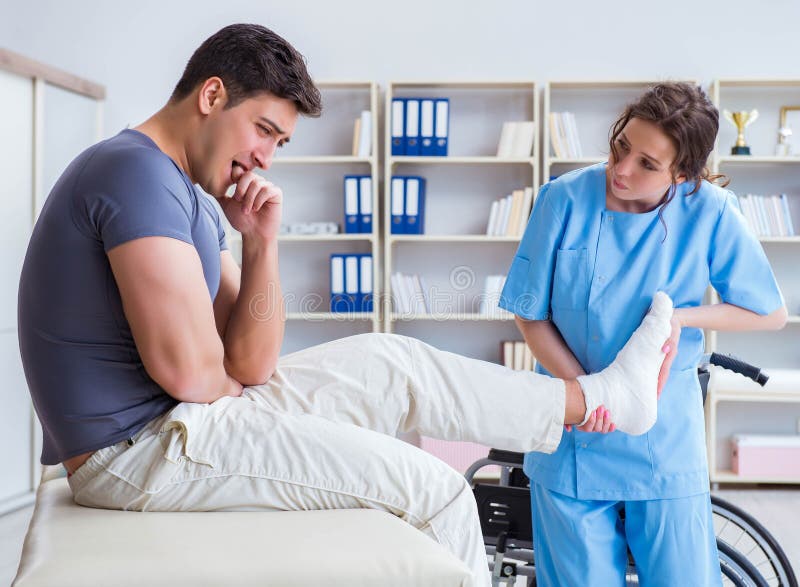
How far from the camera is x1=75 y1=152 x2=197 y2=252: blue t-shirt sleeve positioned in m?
1.06

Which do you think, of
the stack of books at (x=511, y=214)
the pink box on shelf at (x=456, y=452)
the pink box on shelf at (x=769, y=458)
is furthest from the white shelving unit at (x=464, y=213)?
the pink box on shelf at (x=769, y=458)

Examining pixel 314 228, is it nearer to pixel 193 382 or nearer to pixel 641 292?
pixel 641 292

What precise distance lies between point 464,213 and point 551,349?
8.65 ft

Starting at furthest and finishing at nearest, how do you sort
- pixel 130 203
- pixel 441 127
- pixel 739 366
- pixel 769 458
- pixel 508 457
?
1. pixel 441 127
2. pixel 769 458
3. pixel 508 457
4. pixel 739 366
5. pixel 130 203

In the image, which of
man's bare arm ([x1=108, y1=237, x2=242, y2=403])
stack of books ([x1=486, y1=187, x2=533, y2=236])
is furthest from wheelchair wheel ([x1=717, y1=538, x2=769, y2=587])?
stack of books ([x1=486, y1=187, x2=533, y2=236])

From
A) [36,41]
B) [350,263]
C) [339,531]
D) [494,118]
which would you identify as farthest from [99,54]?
[339,531]

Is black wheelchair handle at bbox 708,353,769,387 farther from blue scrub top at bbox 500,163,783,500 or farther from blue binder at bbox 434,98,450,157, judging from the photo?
blue binder at bbox 434,98,450,157

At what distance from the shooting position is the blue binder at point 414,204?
152 inches

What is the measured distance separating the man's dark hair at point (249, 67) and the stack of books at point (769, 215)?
3.08m

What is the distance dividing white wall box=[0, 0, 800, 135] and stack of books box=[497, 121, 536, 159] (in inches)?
13.4

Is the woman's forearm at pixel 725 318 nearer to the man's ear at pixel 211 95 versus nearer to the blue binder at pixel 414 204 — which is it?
the man's ear at pixel 211 95

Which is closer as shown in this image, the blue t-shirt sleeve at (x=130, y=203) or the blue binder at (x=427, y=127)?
the blue t-shirt sleeve at (x=130, y=203)

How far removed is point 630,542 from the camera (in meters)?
1.52

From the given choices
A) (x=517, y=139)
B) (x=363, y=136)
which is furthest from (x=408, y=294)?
(x=517, y=139)
